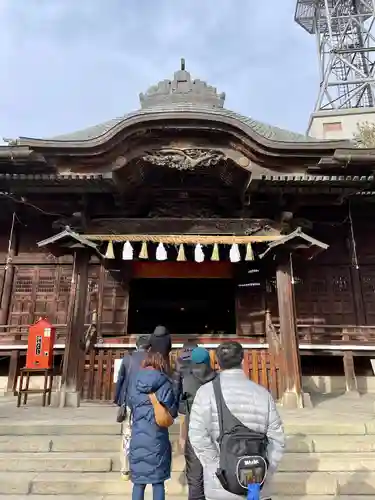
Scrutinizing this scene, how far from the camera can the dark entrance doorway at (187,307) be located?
1575 cm

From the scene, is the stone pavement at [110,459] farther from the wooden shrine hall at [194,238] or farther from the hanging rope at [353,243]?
the hanging rope at [353,243]

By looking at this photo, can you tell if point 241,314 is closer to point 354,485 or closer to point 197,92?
point 354,485

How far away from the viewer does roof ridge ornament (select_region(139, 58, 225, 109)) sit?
13398mm

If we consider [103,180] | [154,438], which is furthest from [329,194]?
[154,438]

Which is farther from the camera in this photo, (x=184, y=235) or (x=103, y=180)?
(x=184, y=235)

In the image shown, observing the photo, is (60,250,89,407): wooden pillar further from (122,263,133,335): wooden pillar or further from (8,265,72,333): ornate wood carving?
(8,265,72,333): ornate wood carving

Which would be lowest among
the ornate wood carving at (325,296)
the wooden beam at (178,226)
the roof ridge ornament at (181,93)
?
the ornate wood carving at (325,296)

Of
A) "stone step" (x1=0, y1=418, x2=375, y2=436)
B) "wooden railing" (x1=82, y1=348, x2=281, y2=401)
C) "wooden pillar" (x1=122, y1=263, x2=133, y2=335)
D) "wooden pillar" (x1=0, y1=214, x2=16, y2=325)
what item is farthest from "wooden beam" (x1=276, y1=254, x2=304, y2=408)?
"wooden pillar" (x1=0, y1=214, x2=16, y2=325)

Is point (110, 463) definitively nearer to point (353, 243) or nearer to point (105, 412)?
point (105, 412)

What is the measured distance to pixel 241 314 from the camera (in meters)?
11.1

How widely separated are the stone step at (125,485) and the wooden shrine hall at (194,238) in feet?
10.5

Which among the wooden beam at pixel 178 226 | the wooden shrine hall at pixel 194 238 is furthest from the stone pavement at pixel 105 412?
the wooden beam at pixel 178 226

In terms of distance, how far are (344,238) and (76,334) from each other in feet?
26.8

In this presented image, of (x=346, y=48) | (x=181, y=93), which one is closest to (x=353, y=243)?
(x=181, y=93)
